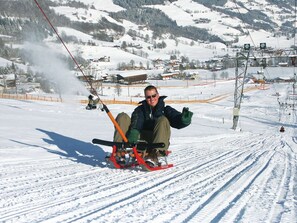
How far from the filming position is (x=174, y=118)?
5945 millimetres

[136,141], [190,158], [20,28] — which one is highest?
[20,28]

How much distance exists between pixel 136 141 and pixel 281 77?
4907 inches

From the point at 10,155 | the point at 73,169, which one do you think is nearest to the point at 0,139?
the point at 10,155

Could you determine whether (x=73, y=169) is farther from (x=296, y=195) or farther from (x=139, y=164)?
(x=296, y=195)

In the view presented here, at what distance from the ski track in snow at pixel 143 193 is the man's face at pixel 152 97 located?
1057 mm

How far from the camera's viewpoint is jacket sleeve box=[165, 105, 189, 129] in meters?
5.85

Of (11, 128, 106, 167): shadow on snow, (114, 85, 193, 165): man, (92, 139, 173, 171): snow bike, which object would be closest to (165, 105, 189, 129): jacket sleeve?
(114, 85, 193, 165): man

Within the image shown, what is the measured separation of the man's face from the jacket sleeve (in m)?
0.23

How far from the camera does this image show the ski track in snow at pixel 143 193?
3.37 meters

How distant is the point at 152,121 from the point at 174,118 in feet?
1.20

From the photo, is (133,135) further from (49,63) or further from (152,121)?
(49,63)

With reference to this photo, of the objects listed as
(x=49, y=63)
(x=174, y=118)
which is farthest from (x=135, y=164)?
(x=49, y=63)

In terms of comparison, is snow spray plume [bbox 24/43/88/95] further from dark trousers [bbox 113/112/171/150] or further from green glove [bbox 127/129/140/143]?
green glove [bbox 127/129/140/143]

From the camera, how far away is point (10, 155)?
6840 mm
